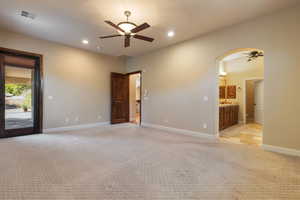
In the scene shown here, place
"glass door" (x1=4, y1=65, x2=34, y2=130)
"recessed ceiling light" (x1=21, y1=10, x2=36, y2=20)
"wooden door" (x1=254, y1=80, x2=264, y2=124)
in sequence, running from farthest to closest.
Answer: "wooden door" (x1=254, y1=80, x2=264, y2=124) < "glass door" (x1=4, y1=65, x2=34, y2=130) < "recessed ceiling light" (x1=21, y1=10, x2=36, y2=20)

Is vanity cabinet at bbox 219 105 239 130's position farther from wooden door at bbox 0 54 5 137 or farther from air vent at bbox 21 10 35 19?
wooden door at bbox 0 54 5 137

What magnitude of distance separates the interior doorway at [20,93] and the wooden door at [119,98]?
2.62 metres

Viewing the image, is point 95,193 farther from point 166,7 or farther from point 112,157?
point 166,7

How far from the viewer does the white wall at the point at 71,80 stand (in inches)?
184

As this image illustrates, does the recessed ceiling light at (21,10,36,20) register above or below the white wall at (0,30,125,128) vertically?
above

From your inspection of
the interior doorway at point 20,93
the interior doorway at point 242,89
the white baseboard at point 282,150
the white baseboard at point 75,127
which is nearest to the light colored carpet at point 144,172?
the white baseboard at point 282,150

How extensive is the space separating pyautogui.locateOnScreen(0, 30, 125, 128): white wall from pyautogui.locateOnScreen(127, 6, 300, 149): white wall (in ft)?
5.18

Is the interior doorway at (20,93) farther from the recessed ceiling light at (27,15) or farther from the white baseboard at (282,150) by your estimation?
the white baseboard at (282,150)

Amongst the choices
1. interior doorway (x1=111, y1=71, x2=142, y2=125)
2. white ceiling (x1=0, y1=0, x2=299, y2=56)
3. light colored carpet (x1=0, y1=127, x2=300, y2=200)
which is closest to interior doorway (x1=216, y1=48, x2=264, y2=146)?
white ceiling (x1=0, y1=0, x2=299, y2=56)

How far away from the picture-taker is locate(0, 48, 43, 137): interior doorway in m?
4.18

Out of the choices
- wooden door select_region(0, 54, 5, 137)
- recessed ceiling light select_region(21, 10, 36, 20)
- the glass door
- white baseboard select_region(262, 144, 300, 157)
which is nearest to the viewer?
white baseboard select_region(262, 144, 300, 157)

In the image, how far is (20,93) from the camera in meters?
4.47

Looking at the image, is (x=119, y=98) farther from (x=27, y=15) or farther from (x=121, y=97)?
(x=27, y=15)

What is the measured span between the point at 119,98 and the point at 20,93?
11.2 ft
